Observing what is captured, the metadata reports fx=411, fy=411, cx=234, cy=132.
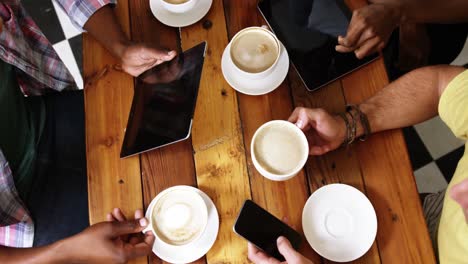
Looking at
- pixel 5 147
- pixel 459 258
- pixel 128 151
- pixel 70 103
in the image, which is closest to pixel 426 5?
pixel 459 258

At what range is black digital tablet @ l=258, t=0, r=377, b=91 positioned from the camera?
105 centimetres

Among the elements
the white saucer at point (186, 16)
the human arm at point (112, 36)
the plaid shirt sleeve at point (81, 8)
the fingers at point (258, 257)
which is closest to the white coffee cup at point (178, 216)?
the fingers at point (258, 257)

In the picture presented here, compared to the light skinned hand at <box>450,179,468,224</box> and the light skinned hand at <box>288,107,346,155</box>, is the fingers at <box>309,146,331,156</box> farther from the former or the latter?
the light skinned hand at <box>450,179,468,224</box>

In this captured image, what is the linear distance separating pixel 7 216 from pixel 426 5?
1316 mm

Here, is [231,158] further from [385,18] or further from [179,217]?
[385,18]

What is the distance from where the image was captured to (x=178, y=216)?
36.5 inches

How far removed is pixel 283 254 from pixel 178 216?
247mm

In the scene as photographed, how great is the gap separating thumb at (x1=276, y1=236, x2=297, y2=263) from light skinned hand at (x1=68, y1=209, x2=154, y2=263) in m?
0.30

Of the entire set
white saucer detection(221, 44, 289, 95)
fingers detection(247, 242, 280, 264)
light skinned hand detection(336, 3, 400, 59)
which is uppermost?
light skinned hand detection(336, 3, 400, 59)

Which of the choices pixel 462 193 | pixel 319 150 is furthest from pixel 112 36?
pixel 462 193

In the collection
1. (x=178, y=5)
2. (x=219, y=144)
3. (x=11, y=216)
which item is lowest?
(x=11, y=216)

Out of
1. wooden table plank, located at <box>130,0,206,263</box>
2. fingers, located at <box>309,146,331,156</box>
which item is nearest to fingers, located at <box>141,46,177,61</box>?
wooden table plank, located at <box>130,0,206,263</box>

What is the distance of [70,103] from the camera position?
1434mm

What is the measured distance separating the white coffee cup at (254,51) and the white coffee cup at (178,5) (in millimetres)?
179
